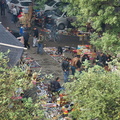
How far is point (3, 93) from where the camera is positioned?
280 inches

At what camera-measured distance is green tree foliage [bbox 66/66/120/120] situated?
7965 millimetres

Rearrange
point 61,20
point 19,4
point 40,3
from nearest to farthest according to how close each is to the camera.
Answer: point 40,3 → point 61,20 → point 19,4

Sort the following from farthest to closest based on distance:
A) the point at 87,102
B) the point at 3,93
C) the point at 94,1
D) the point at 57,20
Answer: the point at 57,20
the point at 94,1
the point at 87,102
the point at 3,93

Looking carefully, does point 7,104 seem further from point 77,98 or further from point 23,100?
point 77,98

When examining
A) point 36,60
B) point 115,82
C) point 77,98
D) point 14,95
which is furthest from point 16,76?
point 36,60

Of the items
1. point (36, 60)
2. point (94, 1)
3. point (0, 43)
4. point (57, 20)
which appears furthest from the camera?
point (57, 20)

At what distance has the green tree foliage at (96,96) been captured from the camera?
7965mm

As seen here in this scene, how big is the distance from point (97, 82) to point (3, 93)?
2.39 metres

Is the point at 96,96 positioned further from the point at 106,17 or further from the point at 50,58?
the point at 50,58

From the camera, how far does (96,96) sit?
26.6 ft

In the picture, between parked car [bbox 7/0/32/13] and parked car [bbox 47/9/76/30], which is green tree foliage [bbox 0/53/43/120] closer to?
parked car [bbox 47/9/76/30]

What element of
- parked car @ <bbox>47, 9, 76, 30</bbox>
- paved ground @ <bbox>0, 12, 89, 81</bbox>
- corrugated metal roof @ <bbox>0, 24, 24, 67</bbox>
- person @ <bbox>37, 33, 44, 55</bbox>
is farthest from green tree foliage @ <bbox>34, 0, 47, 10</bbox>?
corrugated metal roof @ <bbox>0, 24, 24, 67</bbox>

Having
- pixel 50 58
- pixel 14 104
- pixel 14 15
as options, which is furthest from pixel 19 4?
pixel 14 104

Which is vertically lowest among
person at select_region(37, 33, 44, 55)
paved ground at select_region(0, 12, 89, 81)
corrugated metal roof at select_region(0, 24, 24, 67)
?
paved ground at select_region(0, 12, 89, 81)
